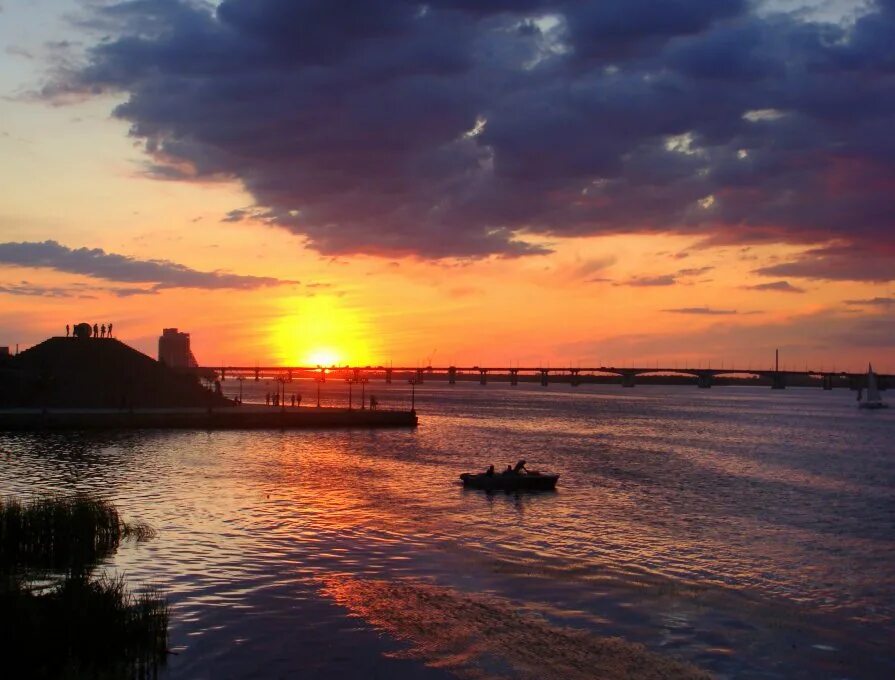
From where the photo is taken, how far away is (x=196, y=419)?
98938 millimetres

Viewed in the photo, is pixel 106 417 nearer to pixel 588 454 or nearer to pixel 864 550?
pixel 588 454

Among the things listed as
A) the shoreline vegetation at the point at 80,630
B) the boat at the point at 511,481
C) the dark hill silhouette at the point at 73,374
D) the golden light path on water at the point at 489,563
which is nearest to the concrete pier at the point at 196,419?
the dark hill silhouette at the point at 73,374

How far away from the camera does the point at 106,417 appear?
91062 mm

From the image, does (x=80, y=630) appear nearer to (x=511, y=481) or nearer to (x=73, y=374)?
(x=511, y=481)

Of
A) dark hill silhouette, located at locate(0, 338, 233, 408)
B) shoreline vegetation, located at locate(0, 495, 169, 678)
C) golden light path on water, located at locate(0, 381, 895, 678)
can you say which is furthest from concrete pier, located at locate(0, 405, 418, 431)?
shoreline vegetation, located at locate(0, 495, 169, 678)

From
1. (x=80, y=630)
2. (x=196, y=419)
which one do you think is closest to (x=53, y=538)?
(x=80, y=630)

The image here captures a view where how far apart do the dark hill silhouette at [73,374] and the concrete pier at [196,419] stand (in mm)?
3286

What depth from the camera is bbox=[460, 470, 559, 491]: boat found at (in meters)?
56.1

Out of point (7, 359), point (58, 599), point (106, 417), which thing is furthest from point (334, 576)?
point (7, 359)

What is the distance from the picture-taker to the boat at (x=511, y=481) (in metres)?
56.1

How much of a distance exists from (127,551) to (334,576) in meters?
8.43

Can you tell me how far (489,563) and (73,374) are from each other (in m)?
82.3

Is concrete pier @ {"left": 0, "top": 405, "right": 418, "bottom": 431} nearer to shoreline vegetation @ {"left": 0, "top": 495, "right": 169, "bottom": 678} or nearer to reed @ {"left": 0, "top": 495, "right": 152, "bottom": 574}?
reed @ {"left": 0, "top": 495, "right": 152, "bottom": 574}

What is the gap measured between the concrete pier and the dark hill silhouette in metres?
3.29
